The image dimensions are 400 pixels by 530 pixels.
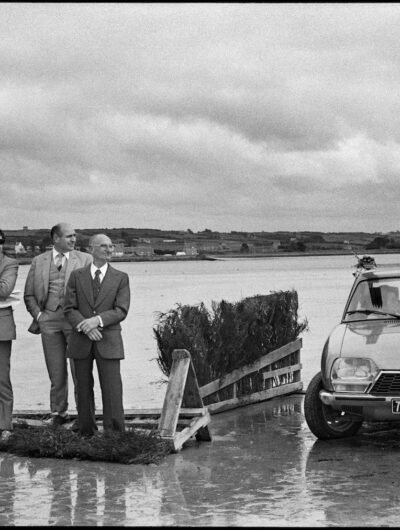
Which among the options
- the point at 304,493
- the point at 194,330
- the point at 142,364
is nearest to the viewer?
the point at 304,493

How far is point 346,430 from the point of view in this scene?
10.5 meters

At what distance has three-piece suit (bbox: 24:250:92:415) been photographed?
10.6 m

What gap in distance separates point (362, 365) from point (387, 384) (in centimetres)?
33

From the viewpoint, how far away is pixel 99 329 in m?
9.67

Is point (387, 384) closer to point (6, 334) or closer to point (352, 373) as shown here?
point (352, 373)

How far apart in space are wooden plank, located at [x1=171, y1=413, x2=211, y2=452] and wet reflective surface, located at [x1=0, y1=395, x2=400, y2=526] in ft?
0.36

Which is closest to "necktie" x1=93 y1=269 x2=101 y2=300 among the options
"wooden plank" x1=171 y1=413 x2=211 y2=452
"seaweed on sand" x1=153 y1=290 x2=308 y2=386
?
"wooden plank" x1=171 y1=413 x2=211 y2=452

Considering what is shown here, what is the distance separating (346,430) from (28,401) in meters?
8.66

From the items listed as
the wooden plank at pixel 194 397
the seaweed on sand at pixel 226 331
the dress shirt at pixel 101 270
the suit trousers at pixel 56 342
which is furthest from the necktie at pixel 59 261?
the wooden plank at pixel 194 397

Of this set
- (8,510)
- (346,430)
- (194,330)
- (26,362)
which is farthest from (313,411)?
(26,362)

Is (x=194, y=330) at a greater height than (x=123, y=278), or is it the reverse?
(x=123, y=278)

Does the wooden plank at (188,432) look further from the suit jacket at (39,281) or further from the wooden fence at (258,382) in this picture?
the suit jacket at (39,281)

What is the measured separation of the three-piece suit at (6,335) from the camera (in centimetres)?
1007

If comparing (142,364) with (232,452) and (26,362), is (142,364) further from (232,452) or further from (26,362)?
(232,452)
